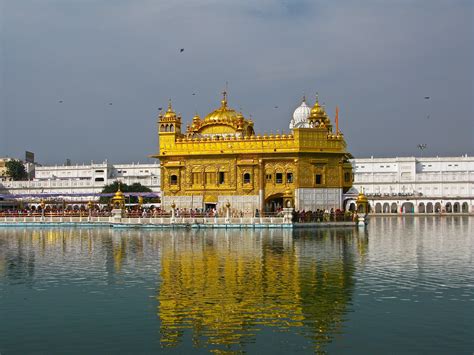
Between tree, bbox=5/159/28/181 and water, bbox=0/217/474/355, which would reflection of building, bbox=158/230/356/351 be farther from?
tree, bbox=5/159/28/181

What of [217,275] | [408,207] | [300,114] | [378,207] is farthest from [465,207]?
[217,275]

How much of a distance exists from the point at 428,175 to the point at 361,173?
1124cm

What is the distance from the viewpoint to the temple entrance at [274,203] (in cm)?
4700

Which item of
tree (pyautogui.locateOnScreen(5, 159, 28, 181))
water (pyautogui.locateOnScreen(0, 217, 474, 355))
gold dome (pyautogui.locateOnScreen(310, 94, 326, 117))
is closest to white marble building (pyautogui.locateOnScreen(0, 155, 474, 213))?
tree (pyautogui.locateOnScreen(5, 159, 28, 181))

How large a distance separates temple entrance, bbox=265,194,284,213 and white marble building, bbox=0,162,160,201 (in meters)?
57.5

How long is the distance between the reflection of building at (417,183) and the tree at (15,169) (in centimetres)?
5628

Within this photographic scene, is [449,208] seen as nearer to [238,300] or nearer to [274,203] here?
[274,203]

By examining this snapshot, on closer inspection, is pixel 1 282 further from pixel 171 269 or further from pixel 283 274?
pixel 283 274


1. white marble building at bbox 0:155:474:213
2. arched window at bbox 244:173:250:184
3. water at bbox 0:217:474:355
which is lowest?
water at bbox 0:217:474:355

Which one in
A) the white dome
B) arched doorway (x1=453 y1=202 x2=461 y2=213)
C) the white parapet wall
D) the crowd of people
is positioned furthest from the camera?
arched doorway (x1=453 y1=202 x2=461 y2=213)

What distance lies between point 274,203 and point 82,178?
227ft

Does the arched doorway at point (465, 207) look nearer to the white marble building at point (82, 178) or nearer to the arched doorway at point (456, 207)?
the arched doorway at point (456, 207)

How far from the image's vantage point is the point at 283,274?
19219mm

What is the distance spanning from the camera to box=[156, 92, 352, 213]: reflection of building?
4559 cm
